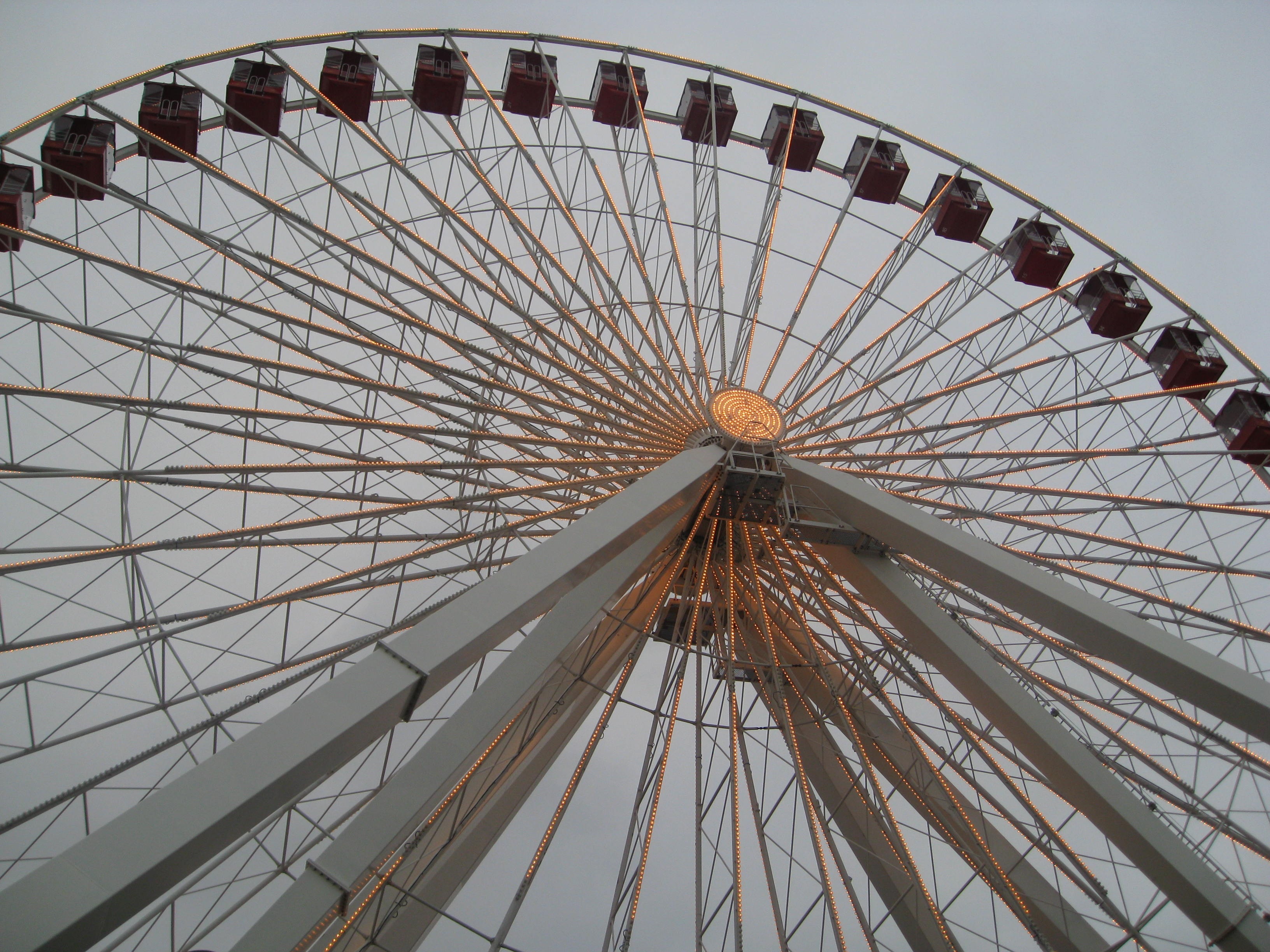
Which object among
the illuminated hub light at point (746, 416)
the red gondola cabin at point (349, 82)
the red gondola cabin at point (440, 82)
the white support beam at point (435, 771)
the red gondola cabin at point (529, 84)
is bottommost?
the white support beam at point (435, 771)

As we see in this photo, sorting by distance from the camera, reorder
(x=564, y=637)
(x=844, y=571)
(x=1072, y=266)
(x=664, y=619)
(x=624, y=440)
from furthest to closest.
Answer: (x=1072, y=266) < (x=664, y=619) < (x=624, y=440) < (x=844, y=571) < (x=564, y=637)

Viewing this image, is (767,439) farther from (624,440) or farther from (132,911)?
(132,911)

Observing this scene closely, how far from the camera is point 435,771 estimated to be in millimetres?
9617

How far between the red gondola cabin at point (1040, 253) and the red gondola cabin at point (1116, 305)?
0.71m

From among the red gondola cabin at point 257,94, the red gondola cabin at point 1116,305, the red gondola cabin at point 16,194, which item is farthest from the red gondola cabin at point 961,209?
the red gondola cabin at point 16,194

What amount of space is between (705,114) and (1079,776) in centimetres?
1564

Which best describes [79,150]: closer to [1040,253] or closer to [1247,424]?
[1040,253]

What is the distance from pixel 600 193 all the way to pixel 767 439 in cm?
1849

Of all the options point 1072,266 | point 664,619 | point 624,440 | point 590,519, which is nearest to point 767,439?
point 624,440

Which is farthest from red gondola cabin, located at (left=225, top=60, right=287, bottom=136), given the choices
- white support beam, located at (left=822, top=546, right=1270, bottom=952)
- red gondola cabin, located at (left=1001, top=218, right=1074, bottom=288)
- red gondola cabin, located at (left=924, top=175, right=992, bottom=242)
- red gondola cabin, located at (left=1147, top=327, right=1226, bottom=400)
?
red gondola cabin, located at (left=1147, top=327, right=1226, bottom=400)

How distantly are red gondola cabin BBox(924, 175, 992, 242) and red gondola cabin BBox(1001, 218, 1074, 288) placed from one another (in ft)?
2.70

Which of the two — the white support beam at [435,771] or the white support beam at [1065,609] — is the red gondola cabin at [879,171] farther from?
the white support beam at [435,771]

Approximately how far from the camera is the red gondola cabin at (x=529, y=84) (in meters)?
19.7

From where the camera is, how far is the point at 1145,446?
16312 mm
